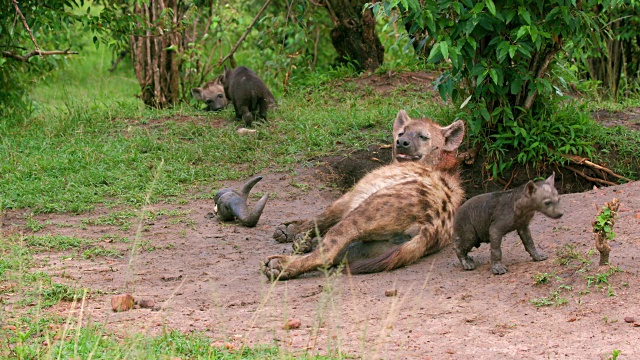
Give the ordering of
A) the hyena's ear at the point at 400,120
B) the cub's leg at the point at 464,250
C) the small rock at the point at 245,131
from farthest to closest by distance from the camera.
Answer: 1. the small rock at the point at 245,131
2. the hyena's ear at the point at 400,120
3. the cub's leg at the point at 464,250

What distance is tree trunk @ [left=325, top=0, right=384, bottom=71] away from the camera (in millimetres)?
8688

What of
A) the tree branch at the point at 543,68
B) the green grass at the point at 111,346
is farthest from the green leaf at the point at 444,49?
the green grass at the point at 111,346

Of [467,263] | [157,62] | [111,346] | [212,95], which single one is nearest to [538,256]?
[467,263]

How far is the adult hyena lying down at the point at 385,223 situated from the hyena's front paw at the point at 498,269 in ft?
1.60

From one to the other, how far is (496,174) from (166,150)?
2578 millimetres

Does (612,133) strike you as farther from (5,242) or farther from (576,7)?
(5,242)

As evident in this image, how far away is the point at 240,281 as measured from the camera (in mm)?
4219

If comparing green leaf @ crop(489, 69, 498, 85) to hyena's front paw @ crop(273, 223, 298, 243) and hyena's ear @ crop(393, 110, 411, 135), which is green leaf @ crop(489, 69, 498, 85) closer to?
hyena's ear @ crop(393, 110, 411, 135)

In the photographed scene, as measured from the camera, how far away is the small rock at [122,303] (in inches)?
142

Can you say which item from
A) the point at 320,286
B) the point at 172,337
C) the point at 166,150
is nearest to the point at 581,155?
the point at 320,286

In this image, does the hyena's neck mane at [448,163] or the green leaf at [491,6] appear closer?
the green leaf at [491,6]

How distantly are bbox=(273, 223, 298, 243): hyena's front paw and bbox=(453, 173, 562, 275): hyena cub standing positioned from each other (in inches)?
47.5

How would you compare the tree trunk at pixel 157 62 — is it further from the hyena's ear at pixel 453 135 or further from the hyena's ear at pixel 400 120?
the hyena's ear at pixel 453 135

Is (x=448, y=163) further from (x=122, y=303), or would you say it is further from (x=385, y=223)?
(x=122, y=303)
